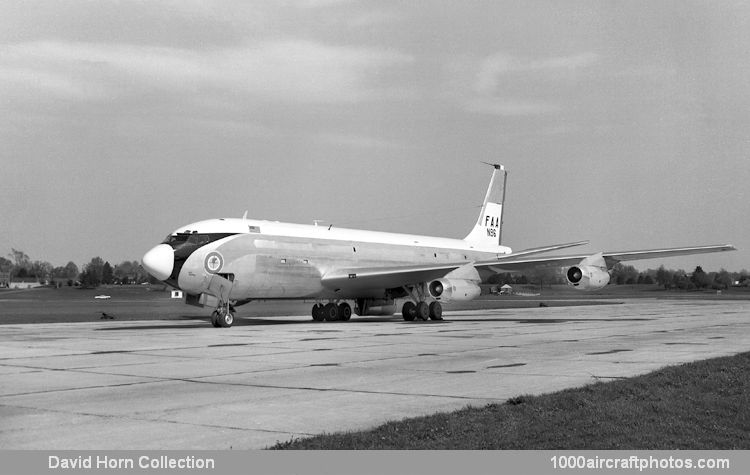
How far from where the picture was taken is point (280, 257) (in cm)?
3444

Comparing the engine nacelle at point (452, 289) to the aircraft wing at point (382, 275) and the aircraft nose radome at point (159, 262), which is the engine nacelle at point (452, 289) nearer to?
the aircraft wing at point (382, 275)

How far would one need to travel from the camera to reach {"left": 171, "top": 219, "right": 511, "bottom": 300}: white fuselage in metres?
31.4

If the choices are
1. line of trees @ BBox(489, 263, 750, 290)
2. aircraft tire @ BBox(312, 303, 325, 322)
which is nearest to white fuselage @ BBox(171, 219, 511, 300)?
aircraft tire @ BBox(312, 303, 325, 322)

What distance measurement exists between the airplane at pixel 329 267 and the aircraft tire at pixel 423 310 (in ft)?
0.19

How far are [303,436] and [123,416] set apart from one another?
107 inches

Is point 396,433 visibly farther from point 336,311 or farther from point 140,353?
point 336,311

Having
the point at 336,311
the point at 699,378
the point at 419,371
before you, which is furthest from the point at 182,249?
the point at 699,378

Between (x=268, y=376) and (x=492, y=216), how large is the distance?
120ft

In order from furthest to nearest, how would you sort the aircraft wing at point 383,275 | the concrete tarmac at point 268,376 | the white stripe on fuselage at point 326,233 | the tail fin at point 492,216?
1. the tail fin at point 492,216
2. the aircraft wing at point 383,275
3. the white stripe on fuselage at point 326,233
4. the concrete tarmac at point 268,376

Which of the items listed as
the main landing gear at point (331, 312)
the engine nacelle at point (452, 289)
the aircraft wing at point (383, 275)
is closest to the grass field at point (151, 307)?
the main landing gear at point (331, 312)

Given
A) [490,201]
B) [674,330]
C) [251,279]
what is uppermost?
[490,201]

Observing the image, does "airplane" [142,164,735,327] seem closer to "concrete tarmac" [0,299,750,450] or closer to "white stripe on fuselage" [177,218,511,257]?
"white stripe on fuselage" [177,218,511,257]

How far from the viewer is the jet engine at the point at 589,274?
3616cm

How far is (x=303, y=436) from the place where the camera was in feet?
30.2
